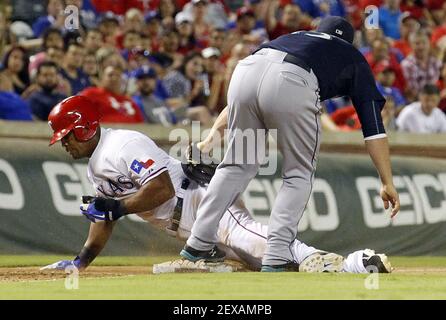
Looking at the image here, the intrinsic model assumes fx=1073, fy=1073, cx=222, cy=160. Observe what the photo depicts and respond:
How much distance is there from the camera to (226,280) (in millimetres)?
5980

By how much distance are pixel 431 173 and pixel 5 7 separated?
565 cm

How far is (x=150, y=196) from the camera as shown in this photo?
7.02 meters

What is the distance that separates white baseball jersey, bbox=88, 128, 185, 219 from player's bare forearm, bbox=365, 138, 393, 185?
4.67 feet

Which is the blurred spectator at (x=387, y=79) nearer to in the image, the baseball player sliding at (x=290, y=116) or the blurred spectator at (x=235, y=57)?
the blurred spectator at (x=235, y=57)

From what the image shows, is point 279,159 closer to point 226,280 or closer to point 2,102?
point 2,102

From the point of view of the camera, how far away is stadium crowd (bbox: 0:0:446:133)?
11430 mm

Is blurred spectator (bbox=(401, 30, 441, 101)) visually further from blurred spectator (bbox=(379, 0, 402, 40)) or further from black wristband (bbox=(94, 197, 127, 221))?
black wristband (bbox=(94, 197, 127, 221))

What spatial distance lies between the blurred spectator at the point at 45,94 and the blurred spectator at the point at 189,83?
1.89 m

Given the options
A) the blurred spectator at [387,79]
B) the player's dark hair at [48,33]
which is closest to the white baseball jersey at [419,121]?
the blurred spectator at [387,79]

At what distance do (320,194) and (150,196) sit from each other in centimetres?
436

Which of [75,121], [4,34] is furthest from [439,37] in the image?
[75,121]

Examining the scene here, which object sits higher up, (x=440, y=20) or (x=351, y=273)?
(x=351, y=273)

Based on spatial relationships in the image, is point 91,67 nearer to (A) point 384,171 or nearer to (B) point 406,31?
(B) point 406,31
